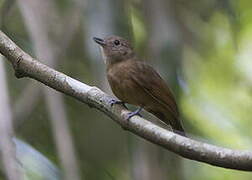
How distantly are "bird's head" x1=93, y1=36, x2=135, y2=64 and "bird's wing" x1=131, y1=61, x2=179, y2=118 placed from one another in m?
0.31

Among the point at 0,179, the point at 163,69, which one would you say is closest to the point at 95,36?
the point at 163,69

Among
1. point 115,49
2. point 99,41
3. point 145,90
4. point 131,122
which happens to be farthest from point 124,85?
point 131,122

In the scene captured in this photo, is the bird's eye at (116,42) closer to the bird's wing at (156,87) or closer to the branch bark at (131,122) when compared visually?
the bird's wing at (156,87)

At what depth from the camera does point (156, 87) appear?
9.57 ft

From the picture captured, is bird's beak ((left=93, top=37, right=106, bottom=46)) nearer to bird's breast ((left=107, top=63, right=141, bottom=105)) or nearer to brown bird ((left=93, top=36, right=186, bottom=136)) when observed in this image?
brown bird ((left=93, top=36, right=186, bottom=136))

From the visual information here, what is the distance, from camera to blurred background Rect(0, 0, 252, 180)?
2.91 meters

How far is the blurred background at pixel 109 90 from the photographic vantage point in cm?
291

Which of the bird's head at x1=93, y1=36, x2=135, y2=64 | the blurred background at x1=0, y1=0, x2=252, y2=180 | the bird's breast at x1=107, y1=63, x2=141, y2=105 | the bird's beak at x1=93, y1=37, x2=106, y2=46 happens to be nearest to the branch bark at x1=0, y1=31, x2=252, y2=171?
the blurred background at x1=0, y1=0, x2=252, y2=180

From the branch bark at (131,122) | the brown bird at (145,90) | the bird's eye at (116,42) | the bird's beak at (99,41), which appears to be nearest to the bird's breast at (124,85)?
the brown bird at (145,90)

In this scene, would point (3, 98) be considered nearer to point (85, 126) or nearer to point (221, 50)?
point (85, 126)

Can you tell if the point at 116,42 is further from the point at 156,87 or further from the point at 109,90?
the point at 156,87

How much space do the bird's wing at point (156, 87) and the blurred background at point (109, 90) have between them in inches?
1.8

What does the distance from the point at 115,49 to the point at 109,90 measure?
412 millimetres

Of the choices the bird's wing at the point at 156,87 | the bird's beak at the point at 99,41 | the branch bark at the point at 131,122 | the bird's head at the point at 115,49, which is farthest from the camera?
the bird's head at the point at 115,49
